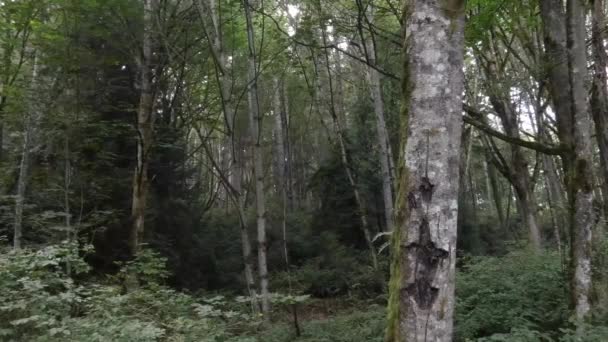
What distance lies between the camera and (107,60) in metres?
11.5

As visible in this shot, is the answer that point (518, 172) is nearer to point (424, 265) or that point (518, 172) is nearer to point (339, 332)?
point (339, 332)

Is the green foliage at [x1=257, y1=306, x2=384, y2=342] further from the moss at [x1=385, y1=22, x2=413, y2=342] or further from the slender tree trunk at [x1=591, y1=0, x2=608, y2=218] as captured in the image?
the moss at [x1=385, y1=22, x2=413, y2=342]

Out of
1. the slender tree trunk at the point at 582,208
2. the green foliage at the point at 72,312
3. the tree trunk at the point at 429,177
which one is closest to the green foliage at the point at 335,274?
the green foliage at the point at 72,312

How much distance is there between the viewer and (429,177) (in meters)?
2.24

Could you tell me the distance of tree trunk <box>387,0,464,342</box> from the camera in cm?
213

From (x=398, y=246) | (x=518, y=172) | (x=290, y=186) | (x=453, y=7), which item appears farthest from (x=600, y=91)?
(x=290, y=186)

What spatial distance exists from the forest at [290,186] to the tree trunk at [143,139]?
0.17ft

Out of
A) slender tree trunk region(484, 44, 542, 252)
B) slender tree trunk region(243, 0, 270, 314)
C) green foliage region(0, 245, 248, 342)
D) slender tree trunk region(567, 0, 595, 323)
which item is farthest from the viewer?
slender tree trunk region(484, 44, 542, 252)

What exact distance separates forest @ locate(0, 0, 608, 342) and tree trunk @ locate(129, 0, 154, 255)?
0.17 feet

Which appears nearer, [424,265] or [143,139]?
[424,265]

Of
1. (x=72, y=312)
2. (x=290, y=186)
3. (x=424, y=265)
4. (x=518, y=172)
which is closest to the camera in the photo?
(x=424, y=265)

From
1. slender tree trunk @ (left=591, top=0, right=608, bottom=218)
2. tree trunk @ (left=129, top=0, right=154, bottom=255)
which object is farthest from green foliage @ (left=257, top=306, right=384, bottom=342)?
slender tree trunk @ (left=591, top=0, right=608, bottom=218)

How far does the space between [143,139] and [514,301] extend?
295 inches

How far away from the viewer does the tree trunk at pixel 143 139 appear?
30.5ft
